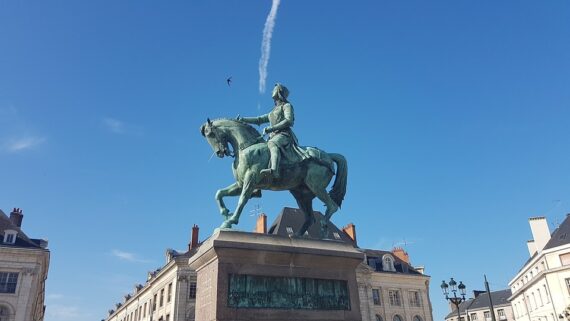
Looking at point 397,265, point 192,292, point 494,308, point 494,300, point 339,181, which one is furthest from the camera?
point 494,300

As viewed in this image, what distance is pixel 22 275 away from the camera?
130ft

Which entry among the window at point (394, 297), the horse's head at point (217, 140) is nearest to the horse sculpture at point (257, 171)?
the horse's head at point (217, 140)

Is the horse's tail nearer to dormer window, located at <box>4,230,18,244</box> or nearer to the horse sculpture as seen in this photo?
the horse sculpture

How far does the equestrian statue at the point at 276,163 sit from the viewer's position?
933cm

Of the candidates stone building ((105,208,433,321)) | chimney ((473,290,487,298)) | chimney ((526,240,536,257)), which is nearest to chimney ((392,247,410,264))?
stone building ((105,208,433,321))

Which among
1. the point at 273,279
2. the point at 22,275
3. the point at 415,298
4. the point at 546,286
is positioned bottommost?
Result: the point at 273,279

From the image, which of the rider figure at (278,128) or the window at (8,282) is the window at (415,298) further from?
the rider figure at (278,128)

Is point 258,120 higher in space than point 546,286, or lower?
lower

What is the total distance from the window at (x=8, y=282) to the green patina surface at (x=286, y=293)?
40.1 meters

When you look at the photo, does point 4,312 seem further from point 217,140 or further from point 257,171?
point 257,171

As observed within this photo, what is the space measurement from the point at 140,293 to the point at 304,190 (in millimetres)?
55464

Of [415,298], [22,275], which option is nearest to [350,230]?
[415,298]

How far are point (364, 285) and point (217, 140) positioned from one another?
44059 millimetres

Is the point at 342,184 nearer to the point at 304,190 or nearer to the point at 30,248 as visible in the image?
the point at 304,190
